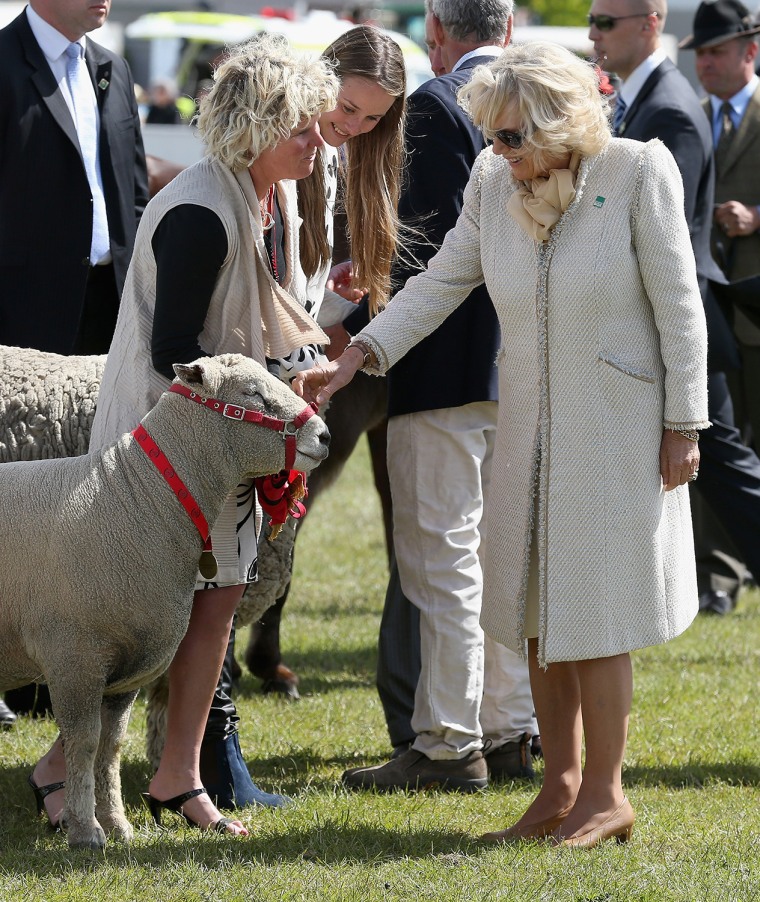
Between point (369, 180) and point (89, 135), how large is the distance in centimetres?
134

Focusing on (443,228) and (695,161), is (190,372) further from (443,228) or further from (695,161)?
(695,161)

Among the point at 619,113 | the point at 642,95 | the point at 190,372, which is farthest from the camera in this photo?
the point at 619,113

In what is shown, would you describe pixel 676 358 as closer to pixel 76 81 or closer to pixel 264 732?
pixel 264 732

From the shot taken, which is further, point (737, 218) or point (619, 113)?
point (737, 218)

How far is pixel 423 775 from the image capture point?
13.7 feet

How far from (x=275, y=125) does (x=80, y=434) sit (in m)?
1.10

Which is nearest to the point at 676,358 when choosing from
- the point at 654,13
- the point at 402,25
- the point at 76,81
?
the point at 76,81

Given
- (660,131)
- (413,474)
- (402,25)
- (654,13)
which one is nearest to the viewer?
(413,474)

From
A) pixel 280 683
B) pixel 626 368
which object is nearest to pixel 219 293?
pixel 626 368

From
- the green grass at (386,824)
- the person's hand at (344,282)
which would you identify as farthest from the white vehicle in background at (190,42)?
the person's hand at (344,282)

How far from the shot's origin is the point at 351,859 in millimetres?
3461

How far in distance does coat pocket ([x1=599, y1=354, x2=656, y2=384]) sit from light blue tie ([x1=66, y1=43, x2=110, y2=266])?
2.22m

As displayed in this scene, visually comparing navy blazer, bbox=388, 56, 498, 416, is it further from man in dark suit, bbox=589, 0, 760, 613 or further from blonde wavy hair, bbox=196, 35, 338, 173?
man in dark suit, bbox=589, 0, 760, 613

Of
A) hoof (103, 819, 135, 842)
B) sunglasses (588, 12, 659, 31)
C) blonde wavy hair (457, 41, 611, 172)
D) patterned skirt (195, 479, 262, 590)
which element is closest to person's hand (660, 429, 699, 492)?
blonde wavy hair (457, 41, 611, 172)
